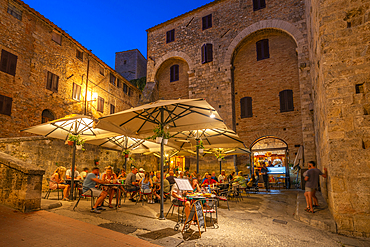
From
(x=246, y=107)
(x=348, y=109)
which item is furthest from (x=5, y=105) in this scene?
(x=348, y=109)

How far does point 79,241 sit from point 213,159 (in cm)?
1342

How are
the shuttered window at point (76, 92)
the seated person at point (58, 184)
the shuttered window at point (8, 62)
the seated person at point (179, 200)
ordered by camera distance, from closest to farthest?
1. the seated person at point (179, 200)
2. the seated person at point (58, 184)
3. the shuttered window at point (8, 62)
4. the shuttered window at point (76, 92)

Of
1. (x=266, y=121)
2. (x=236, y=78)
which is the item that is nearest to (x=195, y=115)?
(x=266, y=121)

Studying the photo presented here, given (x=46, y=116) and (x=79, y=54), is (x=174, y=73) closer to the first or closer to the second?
(x=79, y=54)

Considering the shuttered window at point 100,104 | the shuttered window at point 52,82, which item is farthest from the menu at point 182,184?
the shuttered window at point 100,104

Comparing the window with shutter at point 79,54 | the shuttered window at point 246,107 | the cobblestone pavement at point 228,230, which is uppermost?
the window with shutter at point 79,54

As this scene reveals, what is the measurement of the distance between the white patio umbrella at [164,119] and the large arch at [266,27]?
35.6 feet

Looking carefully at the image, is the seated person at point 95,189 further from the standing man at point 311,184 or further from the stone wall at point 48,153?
the standing man at point 311,184

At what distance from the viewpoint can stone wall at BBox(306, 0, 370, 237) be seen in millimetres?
4797

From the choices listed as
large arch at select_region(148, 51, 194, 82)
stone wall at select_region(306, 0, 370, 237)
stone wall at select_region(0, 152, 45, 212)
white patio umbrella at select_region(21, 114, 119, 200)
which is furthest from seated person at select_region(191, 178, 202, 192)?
large arch at select_region(148, 51, 194, 82)

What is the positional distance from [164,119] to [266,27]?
1267 cm

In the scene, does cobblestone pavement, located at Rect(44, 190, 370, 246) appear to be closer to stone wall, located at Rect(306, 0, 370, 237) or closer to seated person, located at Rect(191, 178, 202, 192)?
stone wall, located at Rect(306, 0, 370, 237)

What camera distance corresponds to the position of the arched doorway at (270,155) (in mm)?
15761

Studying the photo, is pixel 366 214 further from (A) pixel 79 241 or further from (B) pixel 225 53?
(B) pixel 225 53
